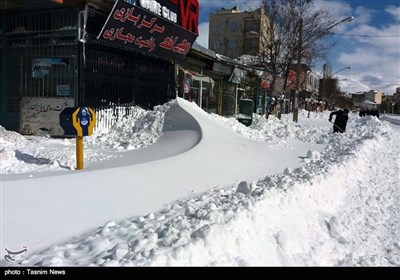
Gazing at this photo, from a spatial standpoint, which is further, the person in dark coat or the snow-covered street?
the person in dark coat

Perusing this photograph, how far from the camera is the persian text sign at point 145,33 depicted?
10812 millimetres

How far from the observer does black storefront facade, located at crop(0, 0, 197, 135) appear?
10.6m

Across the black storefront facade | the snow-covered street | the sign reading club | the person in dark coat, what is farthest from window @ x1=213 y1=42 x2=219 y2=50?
the snow-covered street

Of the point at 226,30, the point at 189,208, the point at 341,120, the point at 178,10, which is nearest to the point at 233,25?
the point at 226,30

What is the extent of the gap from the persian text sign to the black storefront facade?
0.18 ft

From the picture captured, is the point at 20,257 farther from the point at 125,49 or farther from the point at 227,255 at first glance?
the point at 125,49

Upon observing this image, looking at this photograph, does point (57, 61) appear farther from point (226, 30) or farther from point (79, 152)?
point (226, 30)

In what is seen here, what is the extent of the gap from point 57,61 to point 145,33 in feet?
10.2

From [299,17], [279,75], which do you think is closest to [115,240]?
[299,17]

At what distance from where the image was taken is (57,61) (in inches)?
428

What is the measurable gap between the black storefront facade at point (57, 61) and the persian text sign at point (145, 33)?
55 mm

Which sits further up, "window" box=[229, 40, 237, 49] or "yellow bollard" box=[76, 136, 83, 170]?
"window" box=[229, 40, 237, 49]

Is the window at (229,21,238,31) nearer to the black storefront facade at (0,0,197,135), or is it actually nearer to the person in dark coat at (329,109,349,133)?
the person in dark coat at (329,109,349,133)

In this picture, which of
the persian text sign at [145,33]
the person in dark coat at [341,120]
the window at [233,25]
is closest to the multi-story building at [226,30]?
the window at [233,25]
